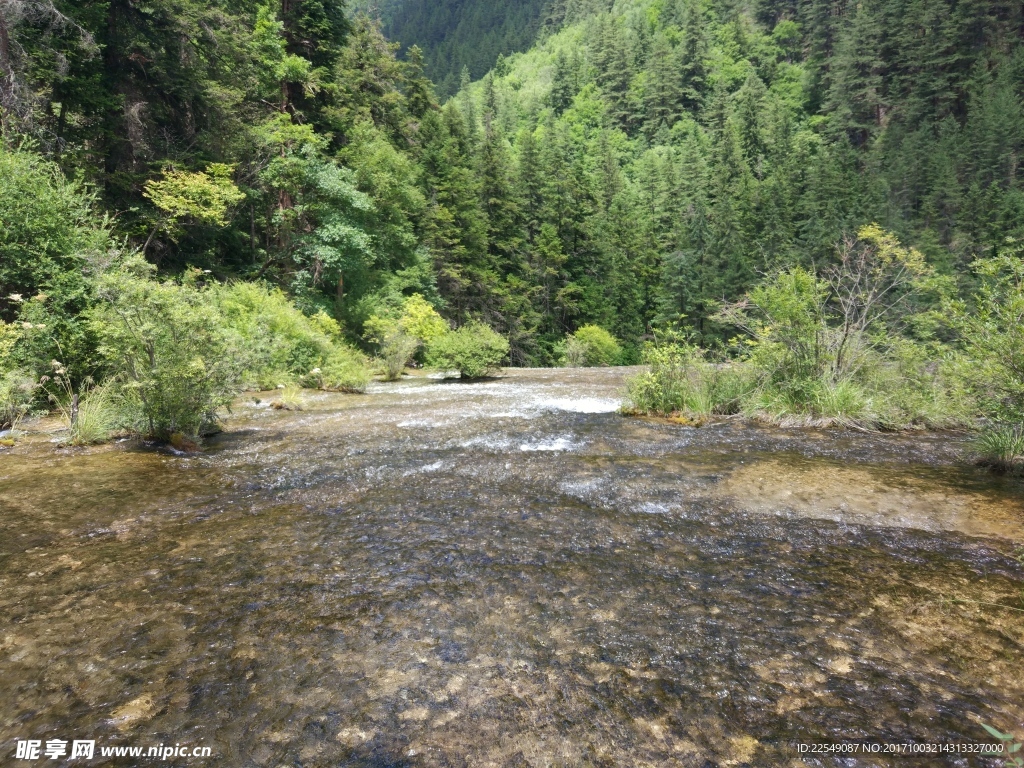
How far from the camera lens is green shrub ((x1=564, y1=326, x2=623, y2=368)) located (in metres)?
35.6

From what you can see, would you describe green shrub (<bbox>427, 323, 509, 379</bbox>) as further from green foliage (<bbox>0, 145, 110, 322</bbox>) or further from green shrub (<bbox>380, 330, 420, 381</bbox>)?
green foliage (<bbox>0, 145, 110, 322</bbox>)

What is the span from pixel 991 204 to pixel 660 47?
65.4 metres

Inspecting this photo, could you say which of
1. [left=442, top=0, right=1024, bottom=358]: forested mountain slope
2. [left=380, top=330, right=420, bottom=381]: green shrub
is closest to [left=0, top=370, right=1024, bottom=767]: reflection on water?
[left=380, top=330, right=420, bottom=381]: green shrub

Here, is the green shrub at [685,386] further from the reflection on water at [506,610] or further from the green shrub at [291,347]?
the green shrub at [291,347]

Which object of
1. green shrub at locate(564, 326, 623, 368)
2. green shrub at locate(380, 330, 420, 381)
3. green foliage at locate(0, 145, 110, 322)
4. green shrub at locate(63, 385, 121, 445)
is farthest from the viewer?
green shrub at locate(564, 326, 623, 368)

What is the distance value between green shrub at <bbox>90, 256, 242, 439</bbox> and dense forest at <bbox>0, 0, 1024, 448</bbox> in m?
0.28

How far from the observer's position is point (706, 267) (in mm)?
47062

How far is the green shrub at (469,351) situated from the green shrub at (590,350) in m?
15.4

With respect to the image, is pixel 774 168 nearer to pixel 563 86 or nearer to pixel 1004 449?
pixel 563 86

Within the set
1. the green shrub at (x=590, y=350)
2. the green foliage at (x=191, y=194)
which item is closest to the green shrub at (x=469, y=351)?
the green foliage at (x=191, y=194)

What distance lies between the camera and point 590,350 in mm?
37500

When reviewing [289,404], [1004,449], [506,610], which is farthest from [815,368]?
[289,404]

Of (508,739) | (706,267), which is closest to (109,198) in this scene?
(508,739)

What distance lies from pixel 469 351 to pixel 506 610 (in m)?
16.6
